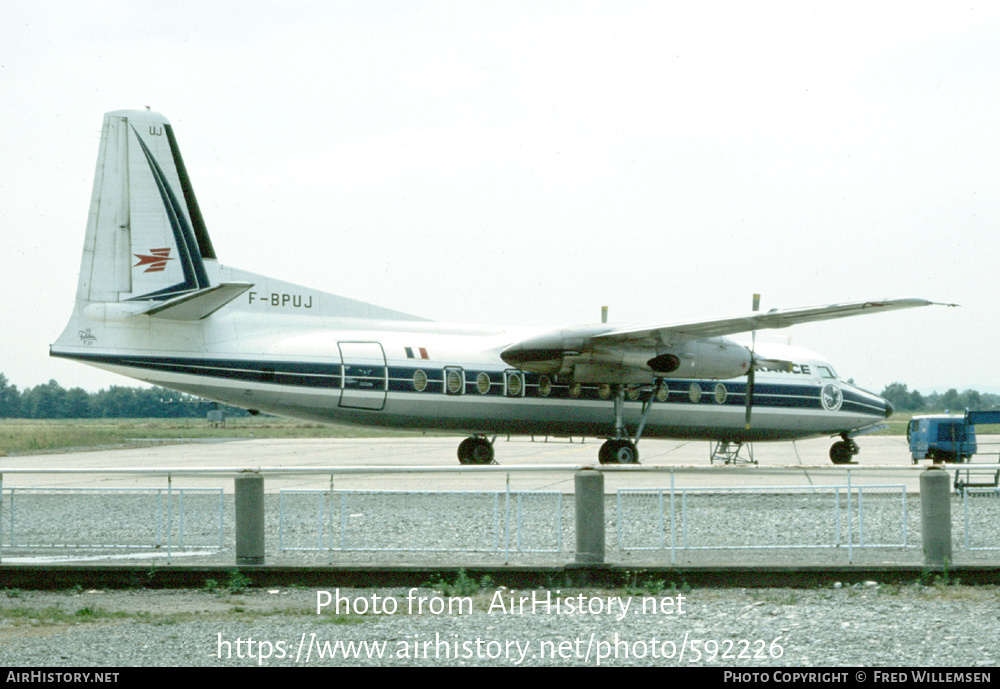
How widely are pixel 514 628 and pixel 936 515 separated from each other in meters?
4.05

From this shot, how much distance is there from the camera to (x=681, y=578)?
340 inches

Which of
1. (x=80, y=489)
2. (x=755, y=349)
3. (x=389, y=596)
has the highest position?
(x=755, y=349)

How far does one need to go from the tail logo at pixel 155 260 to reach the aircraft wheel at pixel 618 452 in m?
10.2

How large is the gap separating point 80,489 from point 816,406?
19.6 meters

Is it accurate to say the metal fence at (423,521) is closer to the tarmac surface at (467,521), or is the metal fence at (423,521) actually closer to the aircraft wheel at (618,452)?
the tarmac surface at (467,521)

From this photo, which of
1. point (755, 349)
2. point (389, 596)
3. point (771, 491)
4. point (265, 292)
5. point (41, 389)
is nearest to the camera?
point (389, 596)

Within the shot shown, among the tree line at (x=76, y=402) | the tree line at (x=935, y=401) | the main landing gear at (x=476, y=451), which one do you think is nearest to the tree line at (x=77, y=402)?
the tree line at (x=76, y=402)

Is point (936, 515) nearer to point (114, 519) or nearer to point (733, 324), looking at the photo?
point (114, 519)

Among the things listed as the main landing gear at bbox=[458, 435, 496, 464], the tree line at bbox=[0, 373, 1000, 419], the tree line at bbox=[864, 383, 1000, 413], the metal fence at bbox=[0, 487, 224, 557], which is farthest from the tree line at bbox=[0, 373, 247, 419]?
the metal fence at bbox=[0, 487, 224, 557]

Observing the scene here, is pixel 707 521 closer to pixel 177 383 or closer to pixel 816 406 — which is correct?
pixel 177 383

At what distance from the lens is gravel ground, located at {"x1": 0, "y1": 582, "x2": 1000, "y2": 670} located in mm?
6328

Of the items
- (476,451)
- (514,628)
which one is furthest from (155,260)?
(514,628)
